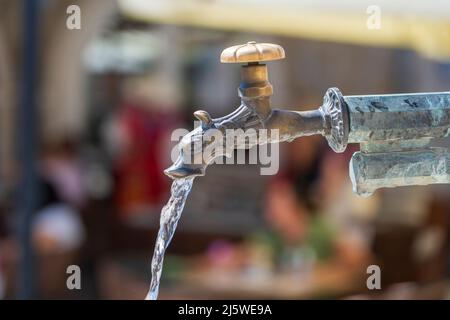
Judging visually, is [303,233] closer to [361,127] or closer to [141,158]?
[141,158]

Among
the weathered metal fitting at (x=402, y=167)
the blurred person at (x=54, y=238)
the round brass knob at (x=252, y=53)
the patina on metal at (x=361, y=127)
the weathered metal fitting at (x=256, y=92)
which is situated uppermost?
the round brass knob at (x=252, y=53)

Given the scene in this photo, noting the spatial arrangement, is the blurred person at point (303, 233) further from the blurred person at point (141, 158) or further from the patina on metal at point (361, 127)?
the patina on metal at point (361, 127)

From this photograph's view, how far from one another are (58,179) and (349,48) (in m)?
2.24

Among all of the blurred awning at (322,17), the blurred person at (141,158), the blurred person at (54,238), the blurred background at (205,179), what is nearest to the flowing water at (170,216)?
the blurred background at (205,179)

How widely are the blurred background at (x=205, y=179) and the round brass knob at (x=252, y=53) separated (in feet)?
2.45

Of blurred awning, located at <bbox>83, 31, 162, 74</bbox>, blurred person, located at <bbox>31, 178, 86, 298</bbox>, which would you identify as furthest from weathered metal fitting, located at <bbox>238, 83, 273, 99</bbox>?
blurred awning, located at <bbox>83, 31, 162, 74</bbox>

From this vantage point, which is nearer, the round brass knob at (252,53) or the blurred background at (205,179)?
the round brass knob at (252,53)

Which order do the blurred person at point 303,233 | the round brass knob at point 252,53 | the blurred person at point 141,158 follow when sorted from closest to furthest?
1. the round brass knob at point 252,53
2. the blurred person at point 303,233
3. the blurred person at point 141,158

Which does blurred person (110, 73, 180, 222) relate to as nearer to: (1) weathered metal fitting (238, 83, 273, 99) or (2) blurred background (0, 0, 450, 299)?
(2) blurred background (0, 0, 450, 299)

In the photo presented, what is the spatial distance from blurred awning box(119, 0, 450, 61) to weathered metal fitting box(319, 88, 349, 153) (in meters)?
1.41

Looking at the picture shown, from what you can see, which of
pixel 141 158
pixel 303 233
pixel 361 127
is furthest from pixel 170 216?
pixel 141 158

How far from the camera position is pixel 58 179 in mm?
5047

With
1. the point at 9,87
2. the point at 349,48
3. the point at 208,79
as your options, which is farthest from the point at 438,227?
the point at 208,79

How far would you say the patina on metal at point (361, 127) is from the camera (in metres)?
1.08
